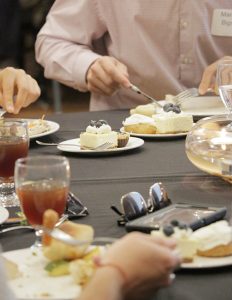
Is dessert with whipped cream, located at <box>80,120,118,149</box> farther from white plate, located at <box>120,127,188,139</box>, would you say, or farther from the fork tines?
white plate, located at <box>120,127,188,139</box>

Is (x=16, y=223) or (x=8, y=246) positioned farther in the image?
(x=16, y=223)

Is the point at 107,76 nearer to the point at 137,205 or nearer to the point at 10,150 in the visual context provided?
the point at 10,150

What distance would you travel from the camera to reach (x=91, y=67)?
9.40 ft

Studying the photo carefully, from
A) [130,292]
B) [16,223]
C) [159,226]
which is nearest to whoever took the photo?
[130,292]

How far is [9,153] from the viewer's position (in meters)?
1.71

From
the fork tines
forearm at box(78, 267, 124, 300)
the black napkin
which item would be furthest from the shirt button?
forearm at box(78, 267, 124, 300)

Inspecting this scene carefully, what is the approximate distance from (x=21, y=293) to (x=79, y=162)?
0.99 meters

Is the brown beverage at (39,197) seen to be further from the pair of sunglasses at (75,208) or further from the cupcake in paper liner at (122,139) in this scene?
the cupcake in paper liner at (122,139)

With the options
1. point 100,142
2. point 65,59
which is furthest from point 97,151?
point 65,59

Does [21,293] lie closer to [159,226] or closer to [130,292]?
[130,292]

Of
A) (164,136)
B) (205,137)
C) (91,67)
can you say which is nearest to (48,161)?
(205,137)

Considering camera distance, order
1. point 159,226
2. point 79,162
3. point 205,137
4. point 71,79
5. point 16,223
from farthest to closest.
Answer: point 71,79 → point 79,162 → point 205,137 → point 16,223 → point 159,226

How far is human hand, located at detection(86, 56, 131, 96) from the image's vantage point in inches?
107

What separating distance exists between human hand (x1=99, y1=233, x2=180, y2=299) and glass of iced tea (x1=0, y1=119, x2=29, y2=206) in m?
0.66
